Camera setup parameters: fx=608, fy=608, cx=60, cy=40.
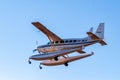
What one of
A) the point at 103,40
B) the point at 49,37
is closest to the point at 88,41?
the point at 103,40

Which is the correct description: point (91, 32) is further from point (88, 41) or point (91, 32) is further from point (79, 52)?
point (79, 52)

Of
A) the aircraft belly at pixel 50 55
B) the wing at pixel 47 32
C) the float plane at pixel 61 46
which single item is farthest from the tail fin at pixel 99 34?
the wing at pixel 47 32

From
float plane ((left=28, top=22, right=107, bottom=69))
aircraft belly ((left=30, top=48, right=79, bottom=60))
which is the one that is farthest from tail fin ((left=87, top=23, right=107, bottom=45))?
aircraft belly ((left=30, top=48, right=79, bottom=60))

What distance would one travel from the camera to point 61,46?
216 ft

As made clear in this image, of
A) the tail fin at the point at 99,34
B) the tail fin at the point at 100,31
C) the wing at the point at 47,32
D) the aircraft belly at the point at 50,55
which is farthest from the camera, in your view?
the wing at the point at 47,32

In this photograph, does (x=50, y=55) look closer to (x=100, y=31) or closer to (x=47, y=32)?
(x=47, y=32)

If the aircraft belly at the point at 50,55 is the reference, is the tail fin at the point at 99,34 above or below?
above

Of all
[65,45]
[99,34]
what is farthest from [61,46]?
[99,34]

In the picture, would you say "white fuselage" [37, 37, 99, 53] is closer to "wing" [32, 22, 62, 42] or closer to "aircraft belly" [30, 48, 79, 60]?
"wing" [32, 22, 62, 42]

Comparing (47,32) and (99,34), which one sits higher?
(47,32)

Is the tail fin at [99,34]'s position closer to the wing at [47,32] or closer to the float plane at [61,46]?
the float plane at [61,46]

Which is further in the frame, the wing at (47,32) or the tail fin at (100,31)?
the wing at (47,32)

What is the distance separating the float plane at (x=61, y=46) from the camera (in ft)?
209

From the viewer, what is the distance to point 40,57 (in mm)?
64688
